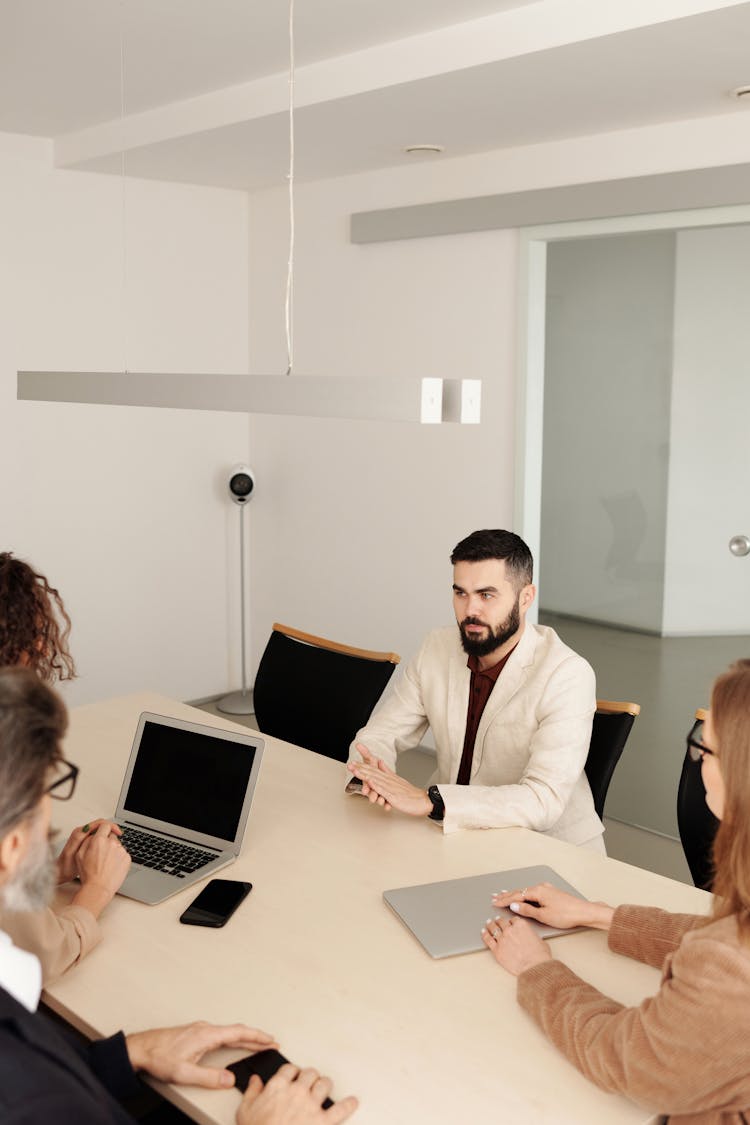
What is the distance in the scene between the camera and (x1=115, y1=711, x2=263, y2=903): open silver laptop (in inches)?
91.7

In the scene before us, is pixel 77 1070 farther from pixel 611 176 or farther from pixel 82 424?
pixel 82 424

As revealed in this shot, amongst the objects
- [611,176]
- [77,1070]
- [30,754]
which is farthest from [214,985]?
[611,176]

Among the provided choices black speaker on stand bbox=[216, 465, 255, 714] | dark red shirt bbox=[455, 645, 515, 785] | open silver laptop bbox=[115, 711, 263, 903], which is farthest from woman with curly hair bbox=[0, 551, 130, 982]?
black speaker on stand bbox=[216, 465, 255, 714]

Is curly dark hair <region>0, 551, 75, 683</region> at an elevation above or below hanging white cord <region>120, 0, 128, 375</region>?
below

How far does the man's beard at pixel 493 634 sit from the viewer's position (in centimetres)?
285

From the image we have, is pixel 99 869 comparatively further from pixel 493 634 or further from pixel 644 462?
pixel 644 462

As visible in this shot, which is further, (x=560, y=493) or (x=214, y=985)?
(x=560, y=493)

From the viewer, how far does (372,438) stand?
5316 mm

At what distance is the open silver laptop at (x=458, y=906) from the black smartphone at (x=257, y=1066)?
0.38 m

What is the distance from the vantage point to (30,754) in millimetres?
1346

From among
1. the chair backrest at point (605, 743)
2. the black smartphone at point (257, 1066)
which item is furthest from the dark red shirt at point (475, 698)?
the black smartphone at point (257, 1066)

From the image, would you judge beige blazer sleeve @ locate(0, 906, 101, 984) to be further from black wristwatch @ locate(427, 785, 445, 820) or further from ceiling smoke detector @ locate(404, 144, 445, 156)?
ceiling smoke detector @ locate(404, 144, 445, 156)

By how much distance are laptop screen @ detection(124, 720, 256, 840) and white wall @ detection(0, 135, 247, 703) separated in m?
2.85

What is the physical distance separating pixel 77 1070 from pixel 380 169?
4.45m
